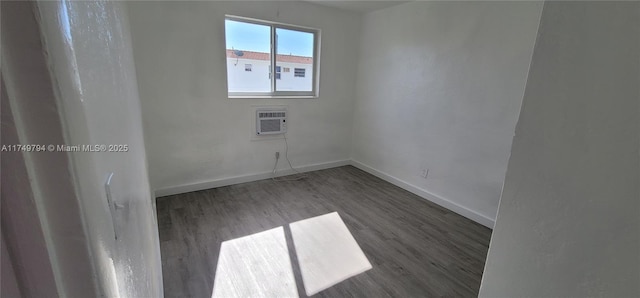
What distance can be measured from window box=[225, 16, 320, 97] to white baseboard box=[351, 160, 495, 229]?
1446mm

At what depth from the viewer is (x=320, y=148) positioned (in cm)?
409

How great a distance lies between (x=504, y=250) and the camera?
848 mm

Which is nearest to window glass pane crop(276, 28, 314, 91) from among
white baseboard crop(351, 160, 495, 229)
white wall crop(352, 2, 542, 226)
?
white wall crop(352, 2, 542, 226)

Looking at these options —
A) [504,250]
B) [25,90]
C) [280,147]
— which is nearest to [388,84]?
[280,147]

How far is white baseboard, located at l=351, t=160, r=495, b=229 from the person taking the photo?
271cm

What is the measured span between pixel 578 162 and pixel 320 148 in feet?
11.4

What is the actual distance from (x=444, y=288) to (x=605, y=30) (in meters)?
1.76

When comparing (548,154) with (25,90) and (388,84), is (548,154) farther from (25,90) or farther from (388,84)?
(388,84)

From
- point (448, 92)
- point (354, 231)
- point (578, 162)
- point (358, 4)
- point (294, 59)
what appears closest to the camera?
point (578, 162)

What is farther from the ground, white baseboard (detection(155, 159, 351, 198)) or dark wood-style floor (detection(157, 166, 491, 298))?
white baseboard (detection(155, 159, 351, 198))

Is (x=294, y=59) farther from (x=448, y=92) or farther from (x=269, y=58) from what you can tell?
(x=448, y=92)

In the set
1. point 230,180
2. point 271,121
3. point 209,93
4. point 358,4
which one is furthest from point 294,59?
point 230,180

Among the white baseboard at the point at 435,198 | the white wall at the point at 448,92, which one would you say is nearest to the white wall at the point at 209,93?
the white wall at the point at 448,92

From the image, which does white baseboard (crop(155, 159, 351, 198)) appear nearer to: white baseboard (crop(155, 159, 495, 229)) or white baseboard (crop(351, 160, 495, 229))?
white baseboard (crop(155, 159, 495, 229))
